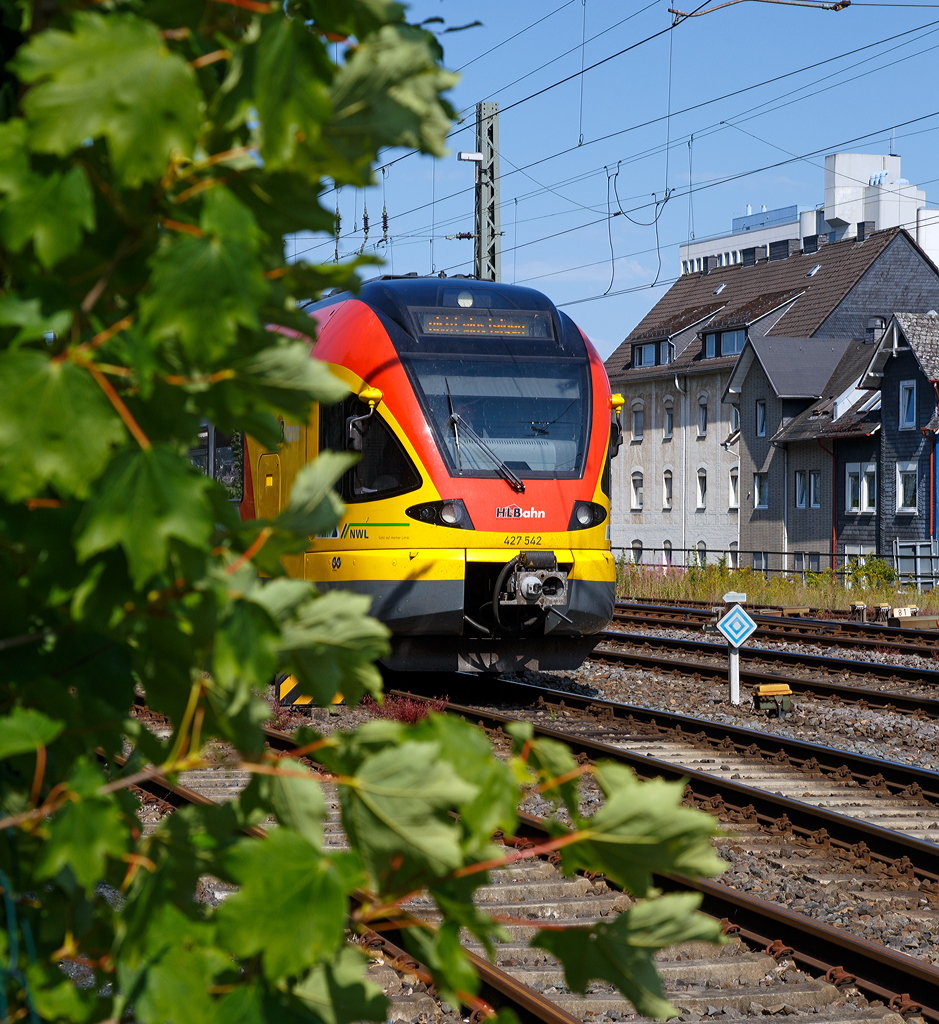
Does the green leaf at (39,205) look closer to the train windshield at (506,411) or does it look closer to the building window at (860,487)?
the train windshield at (506,411)

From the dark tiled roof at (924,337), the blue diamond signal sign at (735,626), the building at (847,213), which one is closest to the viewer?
the blue diamond signal sign at (735,626)

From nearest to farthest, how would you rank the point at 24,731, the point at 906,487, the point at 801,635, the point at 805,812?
1. the point at 24,731
2. the point at 805,812
3. the point at 801,635
4. the point at 906,487

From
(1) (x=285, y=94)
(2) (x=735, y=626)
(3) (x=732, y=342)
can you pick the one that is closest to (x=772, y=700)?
(2) (x=735, y=626)

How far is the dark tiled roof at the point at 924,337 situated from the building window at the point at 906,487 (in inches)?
138

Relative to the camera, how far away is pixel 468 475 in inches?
445

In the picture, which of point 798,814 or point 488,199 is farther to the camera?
point 488,199

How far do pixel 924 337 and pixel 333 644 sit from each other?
1862 inches

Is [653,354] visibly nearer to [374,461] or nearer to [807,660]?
[807,660]

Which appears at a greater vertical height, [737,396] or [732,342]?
[732,342]

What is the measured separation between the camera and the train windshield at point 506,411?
1137 centimetres

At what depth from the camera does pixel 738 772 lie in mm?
9586

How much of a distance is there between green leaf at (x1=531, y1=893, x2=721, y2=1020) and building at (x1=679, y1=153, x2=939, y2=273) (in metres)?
69.9

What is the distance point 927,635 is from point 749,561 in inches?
1297

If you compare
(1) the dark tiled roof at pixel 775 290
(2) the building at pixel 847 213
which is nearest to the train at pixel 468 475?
(1) the dark tiled roof at pixel 775 290
